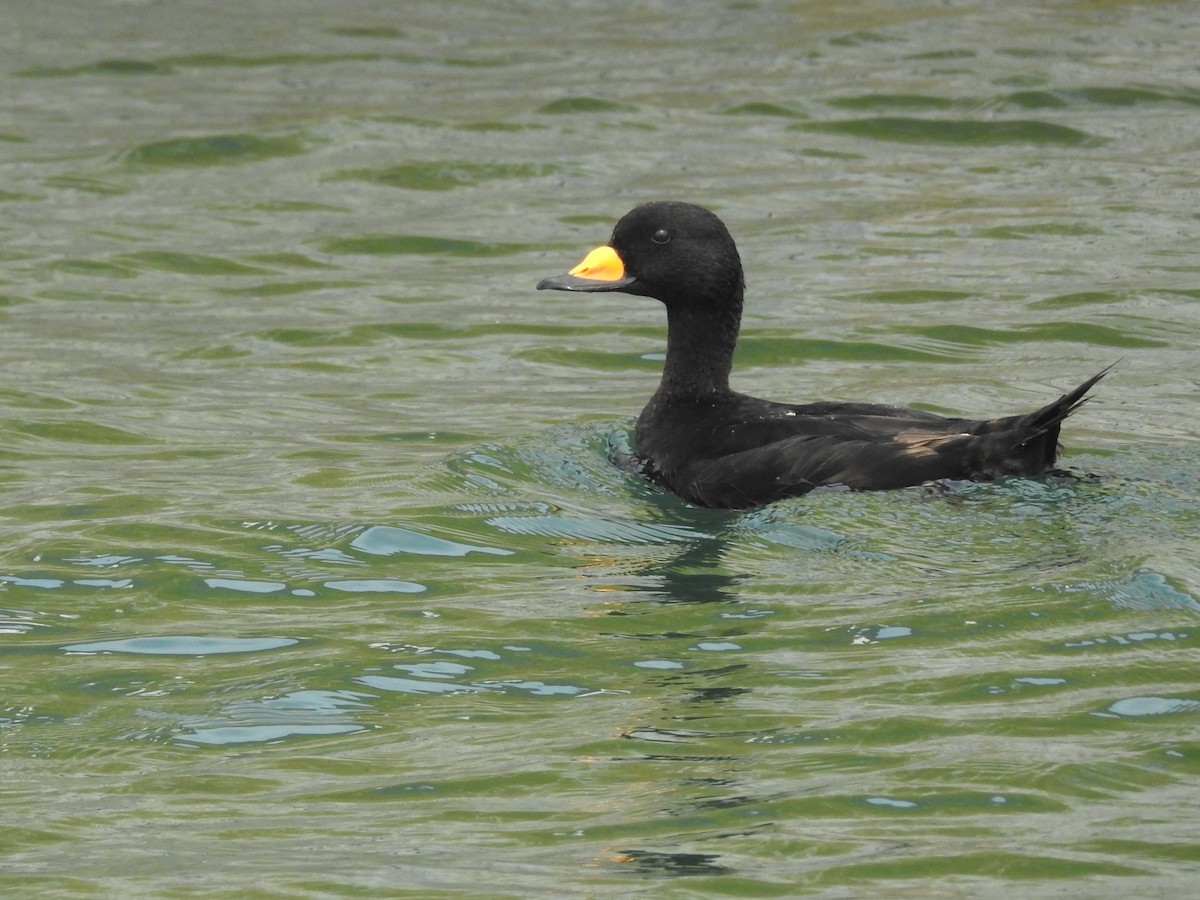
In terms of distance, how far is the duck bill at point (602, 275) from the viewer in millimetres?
8789

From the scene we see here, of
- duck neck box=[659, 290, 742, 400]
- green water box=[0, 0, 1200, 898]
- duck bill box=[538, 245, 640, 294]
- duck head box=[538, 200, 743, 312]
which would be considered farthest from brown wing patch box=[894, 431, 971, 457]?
duck bill box=[538, 245, 640, 294]

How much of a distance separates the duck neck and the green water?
446 mm

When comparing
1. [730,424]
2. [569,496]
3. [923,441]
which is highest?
[923,441]

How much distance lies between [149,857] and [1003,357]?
6898 millimetres

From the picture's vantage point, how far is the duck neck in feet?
28.9

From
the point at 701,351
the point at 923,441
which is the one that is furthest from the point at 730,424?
the point at 923,441

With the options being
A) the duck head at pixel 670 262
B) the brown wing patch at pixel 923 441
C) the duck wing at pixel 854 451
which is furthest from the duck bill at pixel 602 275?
the brown wing patch at pixel 923 441

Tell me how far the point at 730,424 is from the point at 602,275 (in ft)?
3.42

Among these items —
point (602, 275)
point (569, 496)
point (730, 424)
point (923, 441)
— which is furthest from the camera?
point (602, 275)

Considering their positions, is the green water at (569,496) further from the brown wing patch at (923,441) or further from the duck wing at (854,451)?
the brown wing patch at (923,441)

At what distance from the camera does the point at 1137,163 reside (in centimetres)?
1468

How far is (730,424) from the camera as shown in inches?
326

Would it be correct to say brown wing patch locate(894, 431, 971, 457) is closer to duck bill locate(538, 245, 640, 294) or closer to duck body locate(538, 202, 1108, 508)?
duck body locate(538, 202, 1108, 508)

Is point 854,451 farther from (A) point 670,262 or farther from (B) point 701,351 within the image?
(A) point 670,262
